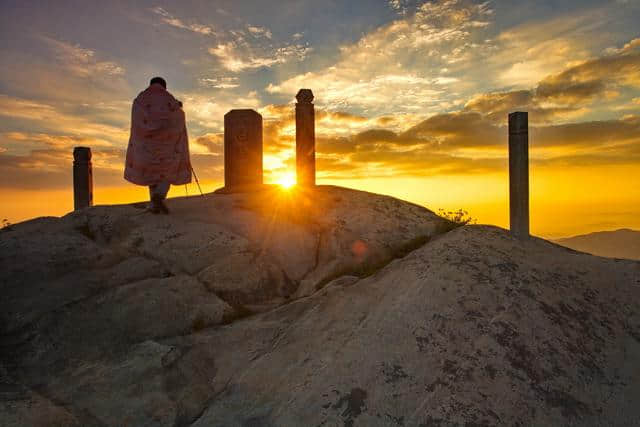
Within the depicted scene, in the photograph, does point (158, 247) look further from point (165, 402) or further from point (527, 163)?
point (527, 163)

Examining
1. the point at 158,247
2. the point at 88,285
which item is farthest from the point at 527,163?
the point at 88,285

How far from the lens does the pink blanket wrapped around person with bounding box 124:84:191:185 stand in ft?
23.5

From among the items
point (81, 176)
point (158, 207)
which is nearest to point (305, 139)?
point (158, 207)

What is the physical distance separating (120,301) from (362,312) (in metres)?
2.89

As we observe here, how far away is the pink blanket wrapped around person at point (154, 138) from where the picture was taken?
7160mm

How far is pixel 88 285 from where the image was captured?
17.2ft

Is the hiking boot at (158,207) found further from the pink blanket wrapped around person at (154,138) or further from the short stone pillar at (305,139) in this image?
the short stone pillar at (305,139)

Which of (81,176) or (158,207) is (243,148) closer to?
(158,207)

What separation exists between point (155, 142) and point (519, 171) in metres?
6.07

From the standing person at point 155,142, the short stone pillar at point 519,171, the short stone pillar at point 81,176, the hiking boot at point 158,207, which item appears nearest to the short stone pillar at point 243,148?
the standing person at point 155,142

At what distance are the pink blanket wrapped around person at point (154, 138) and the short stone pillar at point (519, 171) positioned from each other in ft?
18.5

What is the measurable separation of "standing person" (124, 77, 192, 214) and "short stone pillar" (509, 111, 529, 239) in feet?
18.5

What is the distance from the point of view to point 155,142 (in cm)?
729

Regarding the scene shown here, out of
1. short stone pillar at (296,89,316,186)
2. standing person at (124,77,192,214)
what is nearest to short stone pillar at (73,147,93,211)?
standing person at (124,77,192,214)
